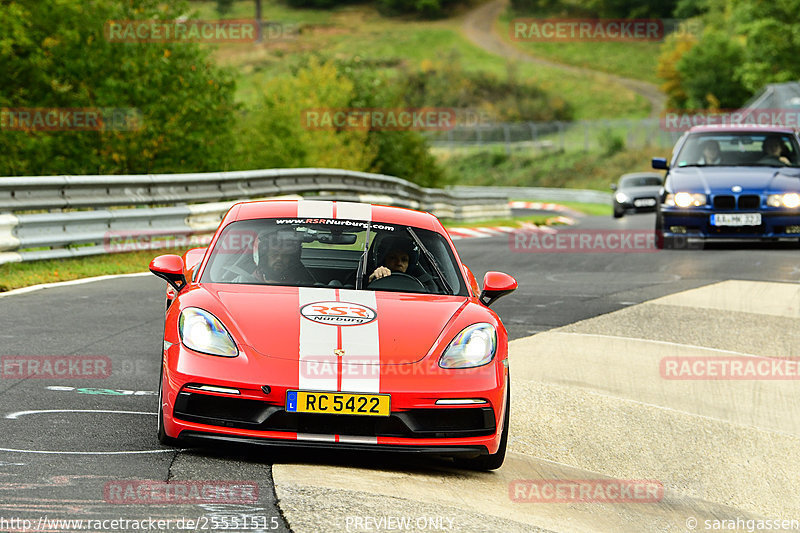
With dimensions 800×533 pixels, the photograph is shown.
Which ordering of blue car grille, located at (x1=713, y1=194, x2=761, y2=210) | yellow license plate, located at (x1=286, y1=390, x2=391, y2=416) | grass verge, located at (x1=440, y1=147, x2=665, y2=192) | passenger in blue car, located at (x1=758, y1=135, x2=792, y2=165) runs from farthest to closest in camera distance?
grass verge, located at (x1=440, y1=147, x2=665, y2=192) → passenger in blue car, located at (x1=758, y1=135, x2=792, y2=165) → blue car grille, located at (x1=713, y1=194, x2=761, y2=210) → yellow license plate, located at (x1=286, y1=390, x2=391, y2=416)

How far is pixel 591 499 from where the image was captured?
579 centimetres

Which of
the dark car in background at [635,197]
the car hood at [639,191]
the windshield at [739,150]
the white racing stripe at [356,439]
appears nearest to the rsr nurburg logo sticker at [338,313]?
the white racing stripe at [356,439]

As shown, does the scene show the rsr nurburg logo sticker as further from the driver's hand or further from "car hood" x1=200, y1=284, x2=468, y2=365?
the driver's hand

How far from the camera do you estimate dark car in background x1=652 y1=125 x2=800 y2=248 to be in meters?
15.8

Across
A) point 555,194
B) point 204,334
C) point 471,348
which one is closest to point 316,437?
point 204,334

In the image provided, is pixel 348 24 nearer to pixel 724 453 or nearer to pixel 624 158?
pixel 624 158

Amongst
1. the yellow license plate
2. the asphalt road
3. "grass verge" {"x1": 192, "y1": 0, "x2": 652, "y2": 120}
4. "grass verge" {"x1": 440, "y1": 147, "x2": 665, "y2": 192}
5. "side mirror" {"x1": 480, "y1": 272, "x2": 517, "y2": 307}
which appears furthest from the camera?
"grass verge" {"x1": 192, "y1": 0, "x2": 652, "y2": 120}

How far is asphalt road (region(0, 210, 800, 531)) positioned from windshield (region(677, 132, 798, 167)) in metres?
3.13

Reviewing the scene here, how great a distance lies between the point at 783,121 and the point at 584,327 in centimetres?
3917

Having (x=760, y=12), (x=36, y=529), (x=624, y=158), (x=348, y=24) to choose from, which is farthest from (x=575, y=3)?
(x=36, y=529)

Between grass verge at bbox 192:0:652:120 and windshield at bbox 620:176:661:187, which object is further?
grass verge at bbox 192:0:652:120

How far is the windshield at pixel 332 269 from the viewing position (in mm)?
6445

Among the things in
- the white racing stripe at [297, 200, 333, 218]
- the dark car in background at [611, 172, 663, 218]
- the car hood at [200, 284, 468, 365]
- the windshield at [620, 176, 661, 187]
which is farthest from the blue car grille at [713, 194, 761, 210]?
the windshield at [620, 176, 661, 187]

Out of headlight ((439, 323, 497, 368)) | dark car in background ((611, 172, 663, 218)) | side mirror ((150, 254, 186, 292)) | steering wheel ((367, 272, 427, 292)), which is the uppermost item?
side mirror ((150, 254, 186, 292))
